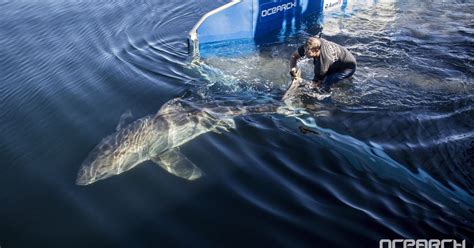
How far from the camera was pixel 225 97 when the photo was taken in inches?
295

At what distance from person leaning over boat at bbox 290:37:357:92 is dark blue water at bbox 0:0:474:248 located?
1.06 feet

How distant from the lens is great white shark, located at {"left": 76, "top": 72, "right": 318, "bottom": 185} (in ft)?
18.5

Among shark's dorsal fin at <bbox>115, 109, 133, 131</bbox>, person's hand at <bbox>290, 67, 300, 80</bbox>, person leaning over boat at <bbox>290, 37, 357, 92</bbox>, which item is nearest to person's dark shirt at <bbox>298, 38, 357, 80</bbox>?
person leaning over boat at <bbox>290, 37, 357, 92</bbox>

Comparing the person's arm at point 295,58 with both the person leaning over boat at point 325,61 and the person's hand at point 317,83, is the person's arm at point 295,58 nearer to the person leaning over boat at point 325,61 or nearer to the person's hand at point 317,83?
the person leaning over boat at point 325,61

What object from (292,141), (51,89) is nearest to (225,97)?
(292,141)

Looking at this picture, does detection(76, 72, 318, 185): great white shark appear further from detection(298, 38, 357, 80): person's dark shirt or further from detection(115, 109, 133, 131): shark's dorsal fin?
detection(298, 38, 357, 80): person's dark shirt

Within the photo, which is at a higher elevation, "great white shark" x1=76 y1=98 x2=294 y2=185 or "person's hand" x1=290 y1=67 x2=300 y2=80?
"person's hand" x1=290 y1=67 x2=300 y2=80

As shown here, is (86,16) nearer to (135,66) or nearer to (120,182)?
(135,66)

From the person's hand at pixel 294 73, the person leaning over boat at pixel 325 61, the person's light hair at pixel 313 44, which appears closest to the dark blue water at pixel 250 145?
the person leaning over boat at pixel 325 61

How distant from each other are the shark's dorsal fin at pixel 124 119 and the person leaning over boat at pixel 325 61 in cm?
315

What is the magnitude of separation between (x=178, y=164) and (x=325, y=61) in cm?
333

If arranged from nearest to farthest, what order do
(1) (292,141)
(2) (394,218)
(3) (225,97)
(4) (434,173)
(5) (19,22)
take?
(2) (394,218) < (4) (434,173) < (1) (292,141) < (3) (225,97) < (5) (19,22)

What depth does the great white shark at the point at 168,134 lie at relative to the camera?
18.5ft

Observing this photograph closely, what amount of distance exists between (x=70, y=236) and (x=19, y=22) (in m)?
9.39
